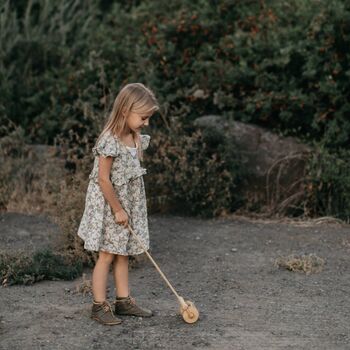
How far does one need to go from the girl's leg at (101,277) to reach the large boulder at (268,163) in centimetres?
346

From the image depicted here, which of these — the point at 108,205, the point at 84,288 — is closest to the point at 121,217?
the point at 108,205

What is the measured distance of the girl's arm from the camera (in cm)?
505

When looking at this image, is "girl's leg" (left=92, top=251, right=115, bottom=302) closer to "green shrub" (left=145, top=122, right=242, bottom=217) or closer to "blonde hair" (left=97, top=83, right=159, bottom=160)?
"blonde hair" (left=97, top=83, right=159, bottom=160)

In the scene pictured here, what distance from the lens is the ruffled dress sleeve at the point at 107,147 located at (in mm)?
5055

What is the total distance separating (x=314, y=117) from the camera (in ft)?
28.6

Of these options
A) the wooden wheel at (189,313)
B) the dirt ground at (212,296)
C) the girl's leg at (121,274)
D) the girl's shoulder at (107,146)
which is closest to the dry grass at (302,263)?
the dirt ground at (212,296)

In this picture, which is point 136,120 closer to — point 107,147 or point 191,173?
point 107,147

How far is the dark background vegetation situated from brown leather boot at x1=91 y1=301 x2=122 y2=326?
2283 millimetres

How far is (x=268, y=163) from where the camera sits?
859 cm

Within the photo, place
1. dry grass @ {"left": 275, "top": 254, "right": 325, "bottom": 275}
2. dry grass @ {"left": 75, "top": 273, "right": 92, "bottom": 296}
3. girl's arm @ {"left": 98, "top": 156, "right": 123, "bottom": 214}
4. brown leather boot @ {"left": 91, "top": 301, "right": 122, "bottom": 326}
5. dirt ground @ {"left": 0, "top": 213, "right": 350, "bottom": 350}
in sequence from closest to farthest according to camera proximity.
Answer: dirt ground @ {"left": 0, "top": 213, "right": 350, "bottom": 350} < girl's arm @ {"left": 98, "top": 156, "right": 123, "bottom": 214} < brown leather boot @ {"left": 91, "top": 301, "right": 122, "bottom": 326} < dry grass @ {"left": 75, "top": 273, "right": 92, "bottom": 296} < dry grass @ {"left": 275, "top": 254, "right": 325, "bottom": 275}

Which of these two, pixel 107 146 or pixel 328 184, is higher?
pixel 107 146

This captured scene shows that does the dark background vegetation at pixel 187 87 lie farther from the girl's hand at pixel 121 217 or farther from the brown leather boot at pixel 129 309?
the girl's hand at pixel 121 217

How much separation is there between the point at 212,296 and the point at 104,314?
1013mm

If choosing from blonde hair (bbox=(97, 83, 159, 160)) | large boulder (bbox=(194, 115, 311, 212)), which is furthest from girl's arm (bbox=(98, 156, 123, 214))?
large boulder (bbox=(194, 115, 311, 212))
